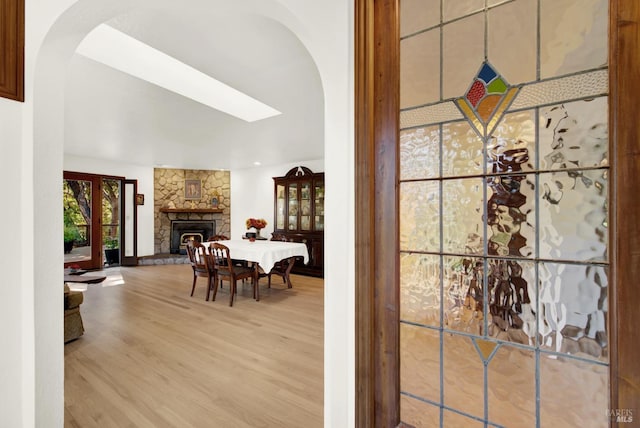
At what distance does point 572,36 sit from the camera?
2.46 ft

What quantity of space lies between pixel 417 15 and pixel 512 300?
0.97m

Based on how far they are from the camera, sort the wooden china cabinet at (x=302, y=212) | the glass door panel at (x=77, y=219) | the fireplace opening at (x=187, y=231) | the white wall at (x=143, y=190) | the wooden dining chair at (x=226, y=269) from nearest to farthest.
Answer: the wooden dining chair at (x=226, y=269), the wooden china cabinet at (x=302, y=212), the glass door panel at (x=77, y=219), the white wall at (x=143, y=190), the fireplace opening at (x=187, y=231)

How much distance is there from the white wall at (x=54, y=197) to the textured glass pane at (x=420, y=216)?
7.4 inches

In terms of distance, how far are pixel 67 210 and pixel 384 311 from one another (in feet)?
26.4

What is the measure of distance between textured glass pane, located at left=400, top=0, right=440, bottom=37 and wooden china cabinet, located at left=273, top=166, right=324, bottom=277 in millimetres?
5103

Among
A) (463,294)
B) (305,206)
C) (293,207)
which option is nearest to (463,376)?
(463,294)

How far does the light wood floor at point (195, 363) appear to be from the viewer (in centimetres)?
182

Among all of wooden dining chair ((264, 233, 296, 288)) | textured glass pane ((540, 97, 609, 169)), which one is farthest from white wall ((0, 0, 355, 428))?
wooden dining chair ((264, 233, 296, 288))

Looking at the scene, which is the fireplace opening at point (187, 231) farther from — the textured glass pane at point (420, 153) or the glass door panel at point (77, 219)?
the textured glass pane at point (420, 153)

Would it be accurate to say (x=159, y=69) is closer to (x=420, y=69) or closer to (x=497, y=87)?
(x=420, y=69)

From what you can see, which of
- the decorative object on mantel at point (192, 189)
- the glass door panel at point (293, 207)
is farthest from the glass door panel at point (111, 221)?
the glass door panel at point (293, 207)

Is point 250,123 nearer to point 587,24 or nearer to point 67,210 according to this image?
point 587,24

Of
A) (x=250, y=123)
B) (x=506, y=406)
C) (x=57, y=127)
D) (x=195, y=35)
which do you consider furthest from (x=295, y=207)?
(x=506, y=406)

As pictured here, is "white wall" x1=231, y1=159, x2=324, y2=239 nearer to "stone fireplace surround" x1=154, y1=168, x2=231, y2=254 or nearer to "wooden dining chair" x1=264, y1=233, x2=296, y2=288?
"stone fireplace surround" x1=154, y1=168, x2=231, y2=254
